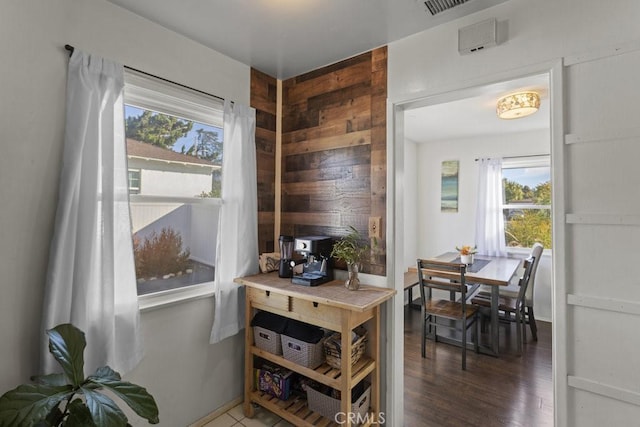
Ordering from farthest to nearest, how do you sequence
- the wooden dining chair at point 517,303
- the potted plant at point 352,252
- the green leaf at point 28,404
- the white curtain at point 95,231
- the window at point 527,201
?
the window at point 527,201 < the wooden dining chair at point 517,303 < the potted plant at point 352,252 < the white curtain at point 95,231 < the green leaf at point 28,404

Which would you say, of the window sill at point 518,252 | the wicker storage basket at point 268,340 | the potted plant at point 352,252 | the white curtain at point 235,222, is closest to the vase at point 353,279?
the potted plant at point 352,252

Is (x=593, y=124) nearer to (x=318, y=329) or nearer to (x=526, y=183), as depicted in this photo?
(x=318, y=329)

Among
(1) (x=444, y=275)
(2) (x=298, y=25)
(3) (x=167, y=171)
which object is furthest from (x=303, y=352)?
(2) (x=298, y=25)

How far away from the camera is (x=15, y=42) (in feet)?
4.39

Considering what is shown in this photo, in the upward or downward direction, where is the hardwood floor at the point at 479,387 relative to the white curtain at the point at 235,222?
downward

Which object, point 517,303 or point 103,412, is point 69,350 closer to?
point 103,412

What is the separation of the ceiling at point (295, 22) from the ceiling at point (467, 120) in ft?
3.16

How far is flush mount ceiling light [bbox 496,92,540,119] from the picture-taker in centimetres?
281

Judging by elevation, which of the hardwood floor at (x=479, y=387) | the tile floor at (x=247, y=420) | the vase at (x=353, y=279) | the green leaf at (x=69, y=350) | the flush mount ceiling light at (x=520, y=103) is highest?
the flush mount ceiling light at (x=520, y=103)

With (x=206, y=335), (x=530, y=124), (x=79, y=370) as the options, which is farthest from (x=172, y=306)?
(x=530, y=124)

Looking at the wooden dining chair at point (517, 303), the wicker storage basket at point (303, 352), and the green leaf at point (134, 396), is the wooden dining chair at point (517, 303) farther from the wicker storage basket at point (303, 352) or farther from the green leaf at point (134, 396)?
the green leaf at point (134, 396)

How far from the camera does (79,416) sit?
1147 millimetres

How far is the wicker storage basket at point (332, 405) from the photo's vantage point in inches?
69.4

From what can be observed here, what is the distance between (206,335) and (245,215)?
0.86 meters
